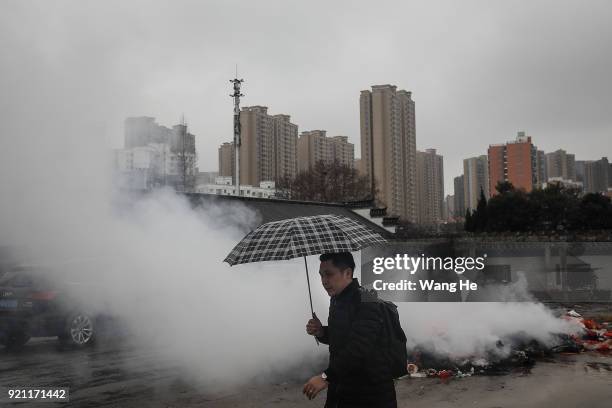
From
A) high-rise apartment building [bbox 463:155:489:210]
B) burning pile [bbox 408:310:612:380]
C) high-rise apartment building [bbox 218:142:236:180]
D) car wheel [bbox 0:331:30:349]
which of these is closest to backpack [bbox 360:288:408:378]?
burning pile [bbox 408:310:612:380]

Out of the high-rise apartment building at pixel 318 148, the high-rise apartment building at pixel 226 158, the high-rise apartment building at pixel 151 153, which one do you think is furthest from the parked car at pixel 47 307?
the high-rise apartment building at pixel 318 148

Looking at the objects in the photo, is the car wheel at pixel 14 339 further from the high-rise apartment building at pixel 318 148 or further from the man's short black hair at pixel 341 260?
the high-rise apartment building at pixel 318 148

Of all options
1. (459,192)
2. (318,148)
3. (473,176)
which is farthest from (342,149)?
(459,192)

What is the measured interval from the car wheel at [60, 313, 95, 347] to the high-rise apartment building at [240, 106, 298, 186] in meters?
39.5

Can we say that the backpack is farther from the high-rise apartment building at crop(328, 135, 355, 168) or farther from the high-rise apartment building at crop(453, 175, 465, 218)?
the high-rise apartment building at crop(453, 175, 465, 218)

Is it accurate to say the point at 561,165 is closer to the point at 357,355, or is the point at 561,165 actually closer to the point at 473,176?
the point at 473,176

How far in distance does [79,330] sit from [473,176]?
118 metres

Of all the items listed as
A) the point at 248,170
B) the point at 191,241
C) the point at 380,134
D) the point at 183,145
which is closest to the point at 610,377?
the point at 191,241

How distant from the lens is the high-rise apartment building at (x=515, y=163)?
97875 millimetres

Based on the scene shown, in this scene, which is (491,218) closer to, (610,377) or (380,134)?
(380,134)

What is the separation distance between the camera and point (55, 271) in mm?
9891

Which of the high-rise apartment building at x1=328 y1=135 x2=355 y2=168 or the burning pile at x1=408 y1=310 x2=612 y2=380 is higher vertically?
the high-rise apartment building at x1=328 y1=135 x2=355 y2=168

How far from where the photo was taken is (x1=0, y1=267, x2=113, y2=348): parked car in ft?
31.1

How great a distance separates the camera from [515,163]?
3947 inches
